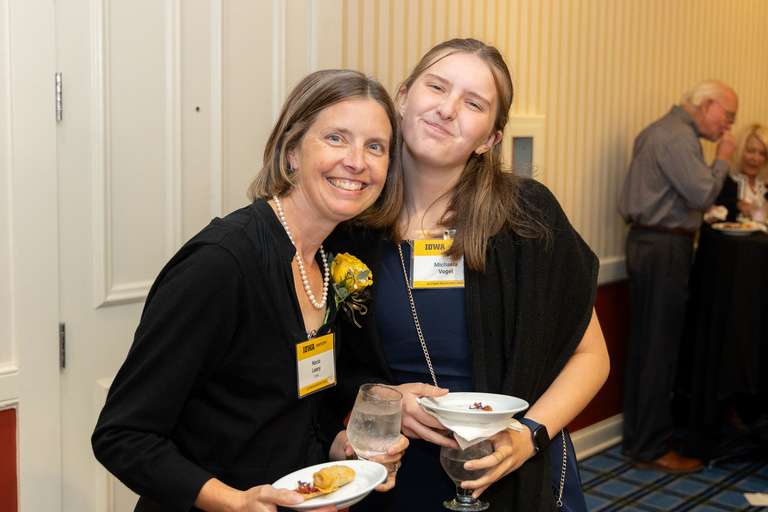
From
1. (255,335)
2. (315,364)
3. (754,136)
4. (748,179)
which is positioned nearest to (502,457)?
(315,364)

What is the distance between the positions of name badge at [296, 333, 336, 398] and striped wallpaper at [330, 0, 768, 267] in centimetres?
164

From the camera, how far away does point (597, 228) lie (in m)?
4.70

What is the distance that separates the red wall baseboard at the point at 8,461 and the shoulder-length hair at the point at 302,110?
3.26ft

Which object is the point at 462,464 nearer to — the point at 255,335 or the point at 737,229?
the point at 255,335

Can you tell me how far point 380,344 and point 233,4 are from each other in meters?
1.30

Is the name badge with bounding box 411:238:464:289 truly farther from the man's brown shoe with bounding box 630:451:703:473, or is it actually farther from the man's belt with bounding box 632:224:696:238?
the man's brown shoe with bounding box 630:451:703:473

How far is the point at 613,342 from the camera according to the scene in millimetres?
4848

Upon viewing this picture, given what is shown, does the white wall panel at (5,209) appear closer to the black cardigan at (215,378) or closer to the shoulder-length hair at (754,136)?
the black cardigan at (215,378)

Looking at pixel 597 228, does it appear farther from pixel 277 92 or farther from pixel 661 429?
pixel 277 92

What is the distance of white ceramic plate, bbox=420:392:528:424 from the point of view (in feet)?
4.95

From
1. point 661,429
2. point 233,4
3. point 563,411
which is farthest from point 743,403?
point 233,4

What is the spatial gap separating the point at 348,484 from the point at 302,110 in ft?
2.43

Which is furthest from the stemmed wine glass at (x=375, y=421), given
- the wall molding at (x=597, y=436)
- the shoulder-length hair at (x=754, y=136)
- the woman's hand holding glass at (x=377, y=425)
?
the shoulder-length hair at (x=754, y=136)

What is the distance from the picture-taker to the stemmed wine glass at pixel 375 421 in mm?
1490
